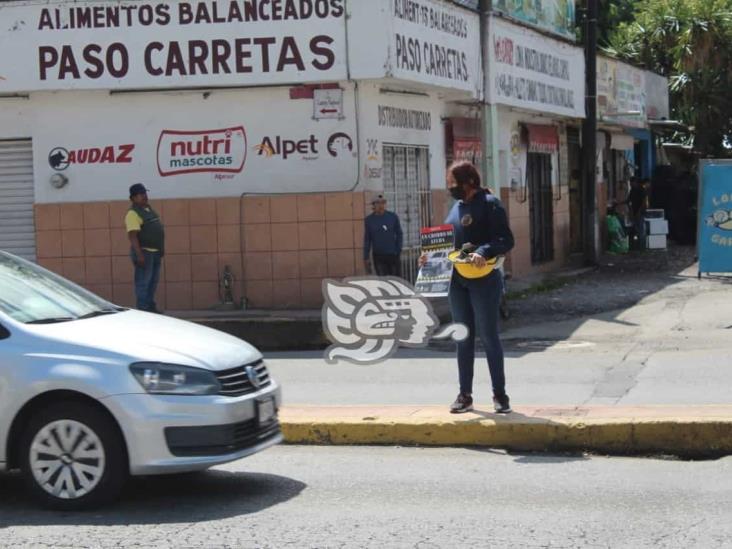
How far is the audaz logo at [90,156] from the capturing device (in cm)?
1781

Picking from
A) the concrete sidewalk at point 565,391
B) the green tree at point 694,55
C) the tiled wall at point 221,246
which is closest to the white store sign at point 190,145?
the tiled wall at point 221,246

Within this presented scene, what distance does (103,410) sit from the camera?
23.6ft

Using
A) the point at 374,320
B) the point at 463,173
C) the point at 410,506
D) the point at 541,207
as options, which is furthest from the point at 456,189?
the point at 541,207

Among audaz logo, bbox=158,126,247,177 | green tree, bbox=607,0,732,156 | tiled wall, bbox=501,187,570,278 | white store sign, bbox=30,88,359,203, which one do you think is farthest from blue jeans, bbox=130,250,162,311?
green tree, bbox=607,0,732,156

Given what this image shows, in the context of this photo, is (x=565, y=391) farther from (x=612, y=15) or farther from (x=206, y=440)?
(x=612, y=15)

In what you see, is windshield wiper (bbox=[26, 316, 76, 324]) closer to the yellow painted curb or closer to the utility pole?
the yellow painted curb

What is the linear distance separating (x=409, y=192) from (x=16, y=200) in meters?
5.72

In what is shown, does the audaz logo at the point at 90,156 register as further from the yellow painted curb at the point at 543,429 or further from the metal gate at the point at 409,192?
the yellow painted curb at the point at 543,429

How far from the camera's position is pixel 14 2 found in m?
17.4

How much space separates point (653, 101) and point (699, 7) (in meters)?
5.30

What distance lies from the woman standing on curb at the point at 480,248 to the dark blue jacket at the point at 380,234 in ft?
23.7

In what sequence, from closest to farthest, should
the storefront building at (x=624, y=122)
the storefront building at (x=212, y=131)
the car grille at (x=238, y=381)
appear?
the car grille at (x=238, y=381) < the storefront building at (x=212, y=131) < the storefront building at (x=624, y=122)

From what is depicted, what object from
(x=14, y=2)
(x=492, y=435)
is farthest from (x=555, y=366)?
(x=14, y=2)

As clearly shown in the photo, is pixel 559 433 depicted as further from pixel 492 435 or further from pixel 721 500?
pixel 721 500
